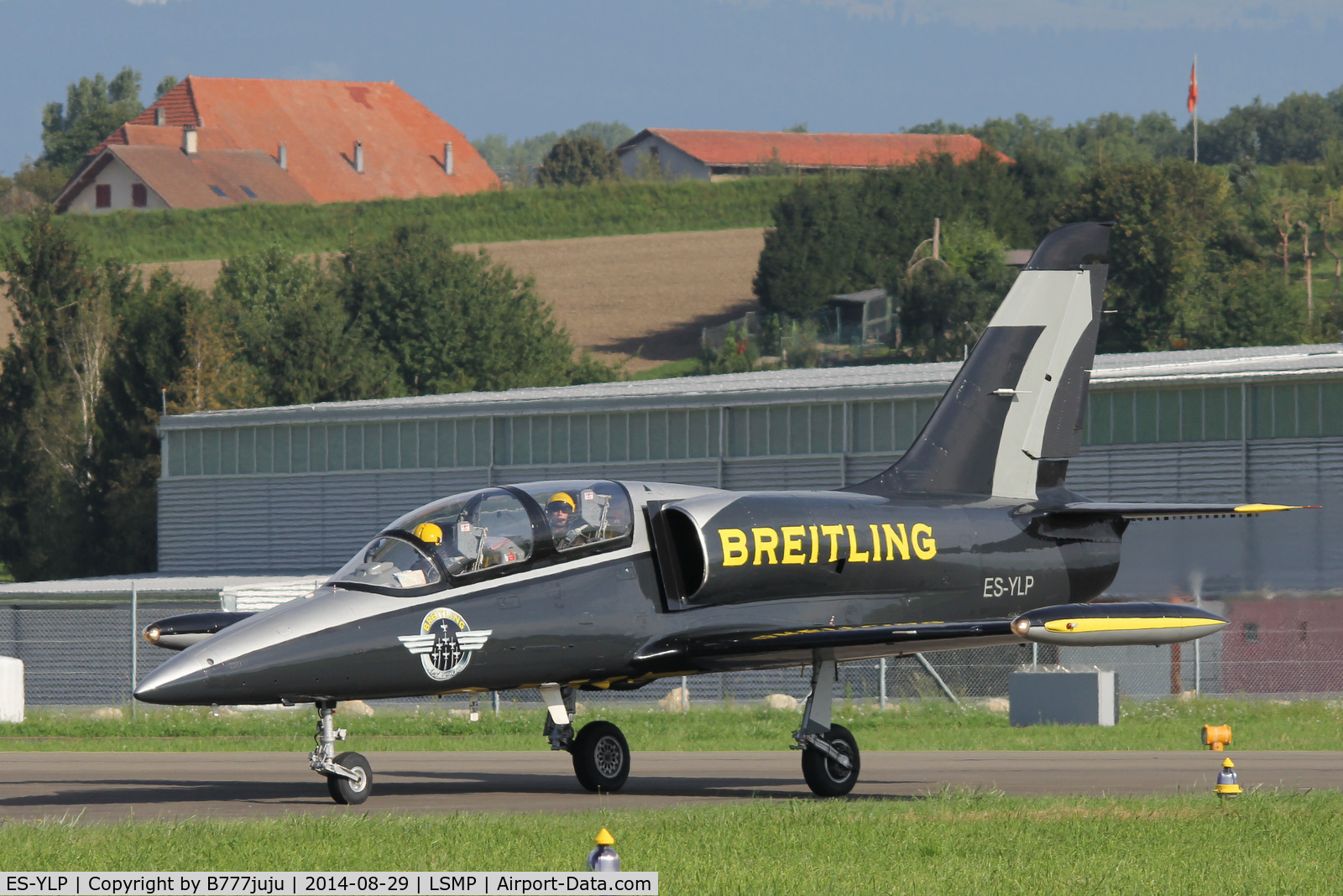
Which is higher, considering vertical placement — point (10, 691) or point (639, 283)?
point (639, 283)

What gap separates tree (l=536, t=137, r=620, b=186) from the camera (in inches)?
6599

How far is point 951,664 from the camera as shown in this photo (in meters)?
34.4

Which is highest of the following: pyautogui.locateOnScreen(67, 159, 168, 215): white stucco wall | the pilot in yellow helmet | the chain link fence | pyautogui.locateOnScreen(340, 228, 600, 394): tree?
pyautogui.locateOnScreen(67, 159, 168, 215): white stucco wall

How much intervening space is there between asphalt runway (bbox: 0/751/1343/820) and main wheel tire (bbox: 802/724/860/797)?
0.92ft

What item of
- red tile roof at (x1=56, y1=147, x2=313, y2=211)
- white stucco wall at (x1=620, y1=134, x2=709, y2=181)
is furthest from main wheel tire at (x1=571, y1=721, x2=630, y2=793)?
white stucco wall at (x1=620, y1=134, x2=709, y2=181)

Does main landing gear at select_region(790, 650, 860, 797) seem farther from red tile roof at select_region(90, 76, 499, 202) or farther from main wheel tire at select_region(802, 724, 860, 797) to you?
red tile roof at select_region(90, 76, 499, 202)

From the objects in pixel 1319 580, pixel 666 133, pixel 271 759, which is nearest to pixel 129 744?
pixel 271 759

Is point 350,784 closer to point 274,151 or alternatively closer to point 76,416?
point 76,416

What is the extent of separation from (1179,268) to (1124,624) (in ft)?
237

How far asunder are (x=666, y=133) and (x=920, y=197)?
A: 174 feet

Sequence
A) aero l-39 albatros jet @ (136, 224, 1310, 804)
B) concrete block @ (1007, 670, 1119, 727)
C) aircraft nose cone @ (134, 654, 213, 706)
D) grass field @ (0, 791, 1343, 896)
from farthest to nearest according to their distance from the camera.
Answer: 1. concrete block @ (1007, 670, 1119, 727)
2. aero l-39 albatros jet @ (136, 224, 1310, 804)
3. aircraft nose cone @ (134, 654, 213, 706)
4. grass field @ (0, 791, 1343, 896)

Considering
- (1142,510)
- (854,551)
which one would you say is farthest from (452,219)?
(854,551)

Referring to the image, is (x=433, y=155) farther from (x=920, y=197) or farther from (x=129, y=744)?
(x=129, y=744)

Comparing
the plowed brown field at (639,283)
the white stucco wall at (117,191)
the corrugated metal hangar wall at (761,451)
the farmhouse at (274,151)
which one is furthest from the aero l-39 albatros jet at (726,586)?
the white stucco wall at (117,191)
